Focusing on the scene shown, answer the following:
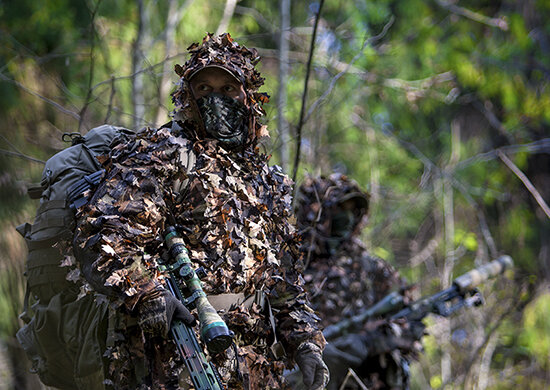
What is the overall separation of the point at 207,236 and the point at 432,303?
3.90 m

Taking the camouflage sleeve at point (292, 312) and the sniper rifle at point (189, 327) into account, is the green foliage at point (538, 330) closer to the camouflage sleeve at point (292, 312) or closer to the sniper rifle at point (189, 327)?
the camouflage sleeve at point (292, 312)

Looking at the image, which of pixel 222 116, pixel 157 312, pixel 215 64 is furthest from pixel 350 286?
pixel 157 312

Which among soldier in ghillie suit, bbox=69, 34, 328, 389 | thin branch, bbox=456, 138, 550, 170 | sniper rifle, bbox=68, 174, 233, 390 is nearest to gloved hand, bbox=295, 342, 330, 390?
soldier in ghillie suit, bbox=69, 34, 328, 389

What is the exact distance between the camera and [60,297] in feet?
8.70

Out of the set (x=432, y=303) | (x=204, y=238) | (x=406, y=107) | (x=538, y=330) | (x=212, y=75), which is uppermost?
(x=406, y=107)

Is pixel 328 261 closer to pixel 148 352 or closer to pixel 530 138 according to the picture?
pixel 148 352

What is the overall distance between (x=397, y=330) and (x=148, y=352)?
139 inches

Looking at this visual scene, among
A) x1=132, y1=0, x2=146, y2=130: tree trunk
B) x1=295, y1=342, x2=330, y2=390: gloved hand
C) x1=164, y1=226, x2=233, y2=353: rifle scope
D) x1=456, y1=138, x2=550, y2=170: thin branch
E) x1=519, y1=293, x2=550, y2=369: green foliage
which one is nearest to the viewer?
x1=164, y1=226, x2=233, y2=353: rifle scope

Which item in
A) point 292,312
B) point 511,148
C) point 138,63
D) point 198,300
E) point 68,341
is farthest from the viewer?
point 511,148

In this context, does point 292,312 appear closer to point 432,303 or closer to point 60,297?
point 60,297

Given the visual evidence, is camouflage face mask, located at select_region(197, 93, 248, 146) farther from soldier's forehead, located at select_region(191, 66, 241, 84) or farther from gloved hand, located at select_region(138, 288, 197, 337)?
gloved hand, located at select_region(138, 288, 197, 337)

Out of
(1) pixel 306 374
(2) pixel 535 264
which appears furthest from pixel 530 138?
(1) pixel 306 374

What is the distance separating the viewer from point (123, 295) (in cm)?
213

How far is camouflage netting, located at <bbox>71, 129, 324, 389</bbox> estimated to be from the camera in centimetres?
222
